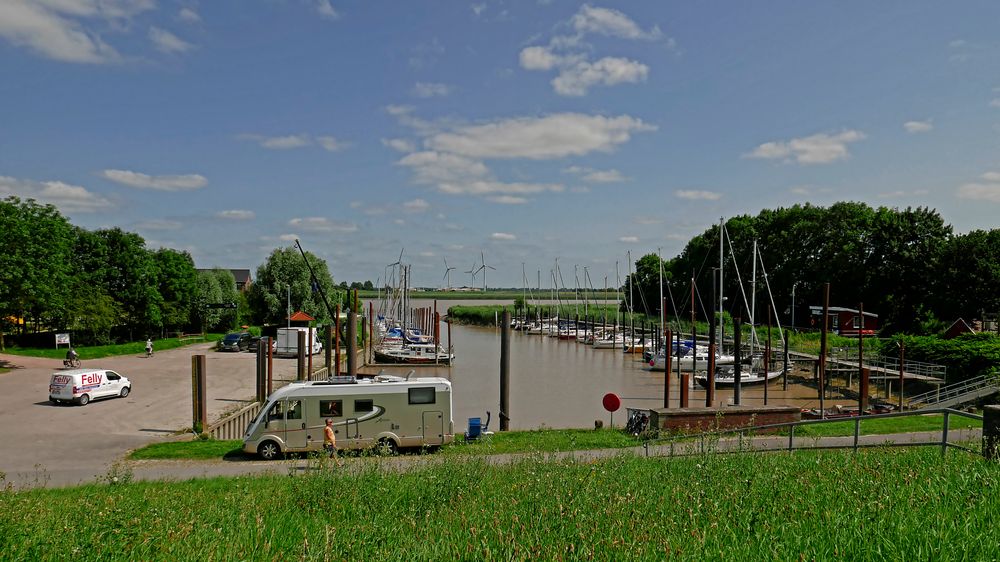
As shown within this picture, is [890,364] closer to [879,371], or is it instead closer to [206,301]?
[879,371]

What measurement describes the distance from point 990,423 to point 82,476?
2113 cm

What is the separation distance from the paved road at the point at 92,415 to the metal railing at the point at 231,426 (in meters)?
1.67

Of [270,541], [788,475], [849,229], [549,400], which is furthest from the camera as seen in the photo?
[849,229]

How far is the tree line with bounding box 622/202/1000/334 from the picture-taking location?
64.7 m

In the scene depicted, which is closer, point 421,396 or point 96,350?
point 421,396

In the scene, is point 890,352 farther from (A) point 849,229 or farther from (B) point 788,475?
(B) point 788,475

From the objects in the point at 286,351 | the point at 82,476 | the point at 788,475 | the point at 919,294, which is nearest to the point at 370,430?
the point at 82,476

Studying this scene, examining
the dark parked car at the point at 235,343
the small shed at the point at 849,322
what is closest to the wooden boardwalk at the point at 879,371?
the small shed at the point at 849,322

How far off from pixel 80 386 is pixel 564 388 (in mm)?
33729

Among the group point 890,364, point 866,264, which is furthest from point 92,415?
point 866,264

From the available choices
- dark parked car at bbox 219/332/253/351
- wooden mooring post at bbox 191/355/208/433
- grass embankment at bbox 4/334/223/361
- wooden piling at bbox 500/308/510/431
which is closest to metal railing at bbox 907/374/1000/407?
wooden piling at bbox 500/308/510/431

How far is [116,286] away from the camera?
67438 millimetres

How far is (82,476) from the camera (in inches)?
734

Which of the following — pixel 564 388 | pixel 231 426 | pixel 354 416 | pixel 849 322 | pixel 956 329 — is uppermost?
pixel 956 329
